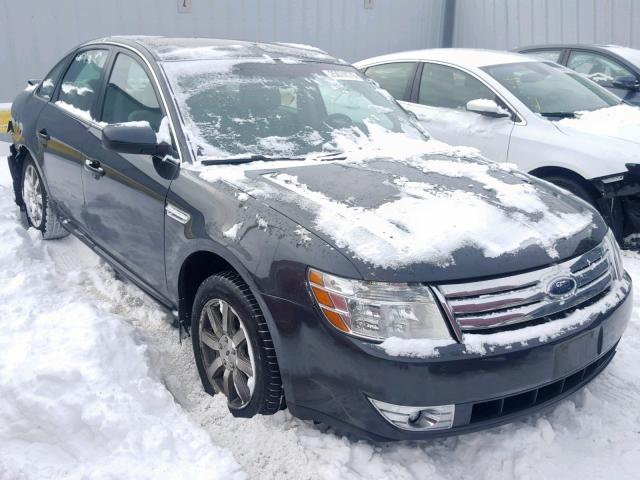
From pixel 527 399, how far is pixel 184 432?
1353 mm

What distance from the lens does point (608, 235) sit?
9.14 feet

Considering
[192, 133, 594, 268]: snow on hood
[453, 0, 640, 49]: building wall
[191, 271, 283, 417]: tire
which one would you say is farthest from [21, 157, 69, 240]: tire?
[453, 0, 640, 49]: building wall

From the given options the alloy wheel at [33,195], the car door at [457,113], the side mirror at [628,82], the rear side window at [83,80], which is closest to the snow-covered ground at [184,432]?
the rear side window at [83,80]

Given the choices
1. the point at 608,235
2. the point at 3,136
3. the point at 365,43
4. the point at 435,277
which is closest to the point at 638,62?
the point at 365,43

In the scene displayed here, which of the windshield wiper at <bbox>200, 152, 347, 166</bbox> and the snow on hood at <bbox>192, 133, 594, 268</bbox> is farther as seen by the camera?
the windshield wiper at <bbox>200, 152, 347, 166</bbox>

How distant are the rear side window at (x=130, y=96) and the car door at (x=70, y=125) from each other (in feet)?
0.59

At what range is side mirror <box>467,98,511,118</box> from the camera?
16.6 feet

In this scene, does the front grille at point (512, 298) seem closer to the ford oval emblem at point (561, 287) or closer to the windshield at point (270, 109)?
the ford oval emblem at point (561, 287)

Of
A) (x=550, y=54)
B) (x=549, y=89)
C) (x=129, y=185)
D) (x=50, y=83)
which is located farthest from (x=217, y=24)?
(x=129, y=185)

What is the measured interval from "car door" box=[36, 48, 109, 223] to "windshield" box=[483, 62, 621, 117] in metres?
3.31

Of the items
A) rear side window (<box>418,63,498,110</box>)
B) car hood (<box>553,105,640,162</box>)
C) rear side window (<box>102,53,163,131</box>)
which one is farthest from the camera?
rear side window (<box>418,63,498,110</box>)

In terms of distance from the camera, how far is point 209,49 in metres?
3.54

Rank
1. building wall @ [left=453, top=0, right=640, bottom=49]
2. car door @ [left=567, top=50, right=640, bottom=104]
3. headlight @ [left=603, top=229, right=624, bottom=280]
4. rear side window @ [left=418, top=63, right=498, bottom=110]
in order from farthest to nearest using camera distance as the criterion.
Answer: building wall @ [left=453, top=0, right=640, bottom=49] < car door @ [left=567, top=50, right=640, bottom=104] < rear side window @ [left=418, top=63, right=498, bottom=110] < headlight @ [left=603, top=229, right=624, bottom=280]

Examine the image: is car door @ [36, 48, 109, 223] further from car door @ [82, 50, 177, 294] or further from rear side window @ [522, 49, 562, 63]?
rear side window @ [522, 49, 562, 63]
